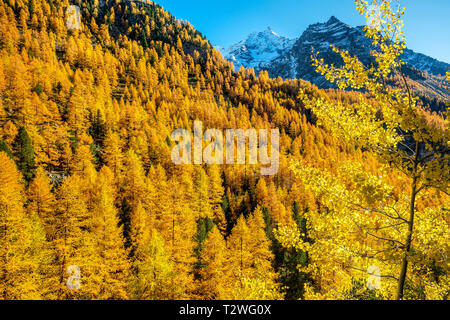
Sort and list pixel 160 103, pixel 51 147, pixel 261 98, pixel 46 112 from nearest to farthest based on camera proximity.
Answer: pixel 51 147
pixel 46 112
pixel 160 103
pixel 261 98

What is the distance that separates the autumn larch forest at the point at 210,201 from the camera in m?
4.77

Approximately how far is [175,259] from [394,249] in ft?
83.8

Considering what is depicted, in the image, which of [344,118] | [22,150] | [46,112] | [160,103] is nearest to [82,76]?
[160,103]

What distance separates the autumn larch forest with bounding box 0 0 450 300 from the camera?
4.77 metres

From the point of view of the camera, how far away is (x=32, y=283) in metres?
17.5

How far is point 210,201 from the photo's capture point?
126ft

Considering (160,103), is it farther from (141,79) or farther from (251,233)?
(251,233)

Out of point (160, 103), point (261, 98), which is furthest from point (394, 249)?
point (261, 98)

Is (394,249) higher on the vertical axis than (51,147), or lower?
lower

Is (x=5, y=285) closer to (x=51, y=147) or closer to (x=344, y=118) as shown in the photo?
(x=344, y=118)

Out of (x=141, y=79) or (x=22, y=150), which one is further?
(x=141, y=79)

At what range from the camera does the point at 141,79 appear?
110 m

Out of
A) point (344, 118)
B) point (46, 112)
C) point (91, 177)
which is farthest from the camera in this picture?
point (46, 112)

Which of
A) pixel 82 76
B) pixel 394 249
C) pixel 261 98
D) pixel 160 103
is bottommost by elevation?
pixel 394 249
